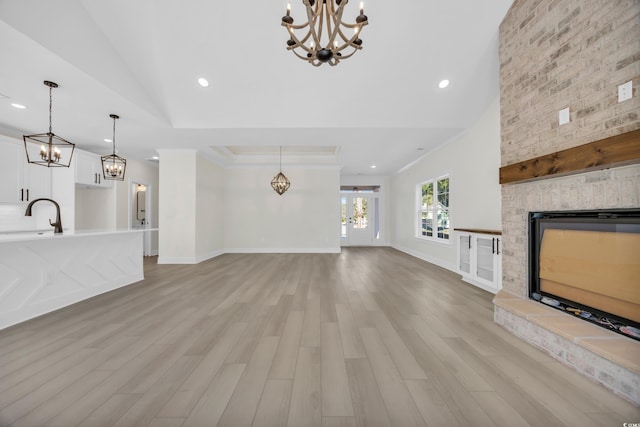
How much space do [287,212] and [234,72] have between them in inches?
175

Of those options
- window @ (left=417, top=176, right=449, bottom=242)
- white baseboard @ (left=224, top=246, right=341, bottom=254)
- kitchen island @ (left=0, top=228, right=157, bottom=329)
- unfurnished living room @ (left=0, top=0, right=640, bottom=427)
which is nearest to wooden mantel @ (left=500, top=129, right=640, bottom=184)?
unfurnished living room @ (left=0, top=0, right=640, bottom=427)

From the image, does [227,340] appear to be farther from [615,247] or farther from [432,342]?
[615,247]

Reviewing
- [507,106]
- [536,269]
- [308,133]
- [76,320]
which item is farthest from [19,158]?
[536,269]

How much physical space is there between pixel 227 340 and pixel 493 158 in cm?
445

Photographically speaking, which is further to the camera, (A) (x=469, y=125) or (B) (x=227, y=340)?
(A) (x=469, y=125)

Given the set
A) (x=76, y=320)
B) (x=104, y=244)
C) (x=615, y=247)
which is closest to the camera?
(x=615, y=247)

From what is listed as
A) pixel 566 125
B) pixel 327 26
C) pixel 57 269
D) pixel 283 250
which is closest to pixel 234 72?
pixel 327 26

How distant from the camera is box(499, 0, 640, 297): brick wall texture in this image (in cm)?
174

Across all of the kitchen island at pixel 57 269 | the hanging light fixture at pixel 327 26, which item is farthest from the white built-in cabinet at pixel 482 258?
the kitchen island at pixel 57 269

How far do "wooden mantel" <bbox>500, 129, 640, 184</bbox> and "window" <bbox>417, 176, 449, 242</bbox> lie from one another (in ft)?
10.5

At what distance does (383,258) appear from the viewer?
651cm

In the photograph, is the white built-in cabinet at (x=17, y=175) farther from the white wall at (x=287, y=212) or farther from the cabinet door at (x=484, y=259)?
the cabinet door at (x=484, y=259)

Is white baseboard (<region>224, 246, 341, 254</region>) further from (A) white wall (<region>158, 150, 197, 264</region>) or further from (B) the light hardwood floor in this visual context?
(B) the light hardwood floor

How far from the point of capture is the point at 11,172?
413cm
